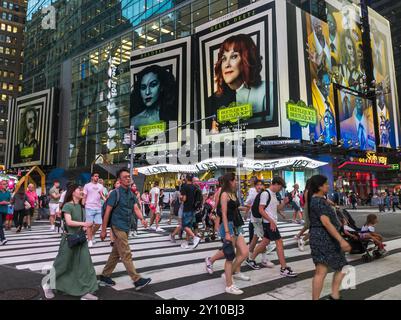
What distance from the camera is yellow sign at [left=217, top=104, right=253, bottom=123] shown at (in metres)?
35.6

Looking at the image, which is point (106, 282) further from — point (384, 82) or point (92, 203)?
point (384, 82)

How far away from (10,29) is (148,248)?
392ft

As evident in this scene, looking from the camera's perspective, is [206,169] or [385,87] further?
[385,87]

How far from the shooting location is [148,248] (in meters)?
10.1

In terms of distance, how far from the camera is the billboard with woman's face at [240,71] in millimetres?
34969

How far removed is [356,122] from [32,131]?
52973mm

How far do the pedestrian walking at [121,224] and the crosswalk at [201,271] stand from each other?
10.0 inches

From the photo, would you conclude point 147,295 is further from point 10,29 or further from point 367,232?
point 10,29

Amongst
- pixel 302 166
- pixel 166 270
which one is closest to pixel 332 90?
pixel 302 166

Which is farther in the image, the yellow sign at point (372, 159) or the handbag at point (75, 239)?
the yellow sign at point (372, 159)

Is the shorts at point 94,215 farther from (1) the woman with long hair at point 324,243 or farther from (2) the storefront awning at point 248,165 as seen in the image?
(2) the storefront awning at point 248,165

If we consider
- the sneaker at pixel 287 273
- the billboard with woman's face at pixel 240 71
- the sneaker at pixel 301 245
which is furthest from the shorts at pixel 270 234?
the billboard with woman's face at pixel 240 71

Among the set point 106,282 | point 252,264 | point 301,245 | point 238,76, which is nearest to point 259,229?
point 252,264

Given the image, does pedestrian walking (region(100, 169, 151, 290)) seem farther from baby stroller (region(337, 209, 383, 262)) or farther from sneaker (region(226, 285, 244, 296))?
baby stroller (region(337, 209, 383, 262))
